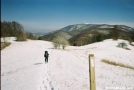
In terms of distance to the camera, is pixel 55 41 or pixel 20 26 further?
pixel 20 26

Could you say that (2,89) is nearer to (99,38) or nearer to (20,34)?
(20,34)

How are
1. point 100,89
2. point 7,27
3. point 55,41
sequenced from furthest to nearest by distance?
point 7,27
point 55,41
point 100,89

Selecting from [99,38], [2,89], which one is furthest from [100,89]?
[99,38]

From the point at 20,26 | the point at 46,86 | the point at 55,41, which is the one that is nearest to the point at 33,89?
the point at 46,86

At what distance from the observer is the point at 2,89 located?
1279 cm

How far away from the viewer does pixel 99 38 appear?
349 feet

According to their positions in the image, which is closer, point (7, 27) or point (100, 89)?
point (100, 89)

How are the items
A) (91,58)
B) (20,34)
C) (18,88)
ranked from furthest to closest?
(20,34) → (18,88) → (91,58)

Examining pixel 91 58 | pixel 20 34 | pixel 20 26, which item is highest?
pixel 20 26

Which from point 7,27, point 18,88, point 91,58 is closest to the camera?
point 91,58

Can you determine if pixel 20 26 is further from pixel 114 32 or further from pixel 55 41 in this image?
pixel 114 32

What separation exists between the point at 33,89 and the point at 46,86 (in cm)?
105

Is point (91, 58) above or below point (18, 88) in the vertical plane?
above

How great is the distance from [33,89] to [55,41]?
5353 cm
